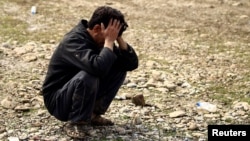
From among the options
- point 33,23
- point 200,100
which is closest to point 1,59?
point 33,23

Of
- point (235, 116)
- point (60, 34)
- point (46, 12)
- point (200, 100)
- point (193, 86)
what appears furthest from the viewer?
point (46, 12)

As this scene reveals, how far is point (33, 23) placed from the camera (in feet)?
33.6

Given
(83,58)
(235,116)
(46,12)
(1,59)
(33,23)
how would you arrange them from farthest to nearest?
(46,12) → (33,23) → (1,59) → (235,116) → (83,58)

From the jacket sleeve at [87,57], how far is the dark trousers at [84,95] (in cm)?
10

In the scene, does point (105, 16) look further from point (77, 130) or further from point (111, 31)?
point (77, 130)

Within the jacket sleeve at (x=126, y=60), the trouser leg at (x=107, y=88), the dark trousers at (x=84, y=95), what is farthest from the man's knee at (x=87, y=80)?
the jacket sleeve at (x=126, y=60)

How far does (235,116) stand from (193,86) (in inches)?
49.3

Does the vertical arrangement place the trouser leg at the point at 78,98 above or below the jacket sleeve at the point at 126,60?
below

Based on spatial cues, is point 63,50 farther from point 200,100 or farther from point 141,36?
point 141,36

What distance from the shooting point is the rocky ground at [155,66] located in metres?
5.13

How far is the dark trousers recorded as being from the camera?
4.29 metres

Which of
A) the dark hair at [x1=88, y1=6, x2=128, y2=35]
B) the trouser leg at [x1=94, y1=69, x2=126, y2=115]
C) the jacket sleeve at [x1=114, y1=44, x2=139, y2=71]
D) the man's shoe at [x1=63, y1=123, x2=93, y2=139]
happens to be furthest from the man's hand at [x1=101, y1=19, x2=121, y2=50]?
the man's shoe at [x1=63, y1=123, x2=93, y2=139]

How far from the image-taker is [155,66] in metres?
7.63

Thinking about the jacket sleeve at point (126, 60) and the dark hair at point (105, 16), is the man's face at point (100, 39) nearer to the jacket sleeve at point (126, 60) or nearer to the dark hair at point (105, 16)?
the dark hair at point (105, 16)
